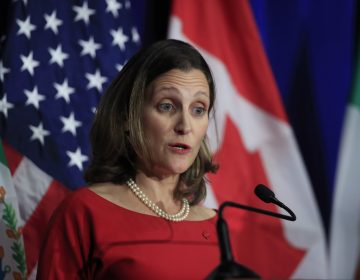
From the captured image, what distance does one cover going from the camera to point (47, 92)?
183 centimetres

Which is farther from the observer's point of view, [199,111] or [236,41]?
[236,41]

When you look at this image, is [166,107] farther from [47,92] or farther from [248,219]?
[248,219]

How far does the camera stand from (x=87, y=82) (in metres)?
1.90

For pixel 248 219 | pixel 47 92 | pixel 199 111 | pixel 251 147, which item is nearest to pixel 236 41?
pixel 251 147

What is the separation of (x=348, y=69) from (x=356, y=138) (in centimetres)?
30

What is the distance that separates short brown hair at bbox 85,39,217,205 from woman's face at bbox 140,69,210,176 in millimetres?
19

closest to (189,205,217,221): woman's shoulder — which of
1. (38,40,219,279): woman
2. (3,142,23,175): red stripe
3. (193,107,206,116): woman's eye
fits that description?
(38,40,219,279): woman

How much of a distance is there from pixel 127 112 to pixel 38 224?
56cm

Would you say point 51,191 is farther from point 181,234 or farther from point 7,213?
point 181,234

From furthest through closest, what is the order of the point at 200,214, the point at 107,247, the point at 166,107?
the point at 200,214, the point at 166,107, the point at 107,247

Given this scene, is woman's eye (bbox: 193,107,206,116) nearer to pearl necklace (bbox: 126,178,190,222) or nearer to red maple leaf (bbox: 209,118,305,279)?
pearl necklace (bbox: 126,178,190,222)

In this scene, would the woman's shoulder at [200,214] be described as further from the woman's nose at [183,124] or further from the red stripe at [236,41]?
the red stripe at [236,41]

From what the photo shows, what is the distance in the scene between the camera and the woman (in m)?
1.32

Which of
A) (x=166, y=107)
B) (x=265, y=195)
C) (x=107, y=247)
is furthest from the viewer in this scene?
(x=166, y=107)
